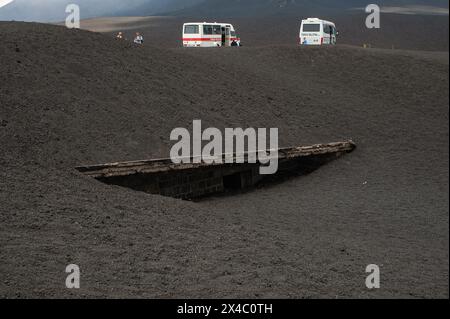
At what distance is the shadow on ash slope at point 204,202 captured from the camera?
220 inches

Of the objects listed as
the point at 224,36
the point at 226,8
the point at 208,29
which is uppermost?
the point at 226,8

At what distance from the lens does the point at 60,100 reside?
10.7 metres

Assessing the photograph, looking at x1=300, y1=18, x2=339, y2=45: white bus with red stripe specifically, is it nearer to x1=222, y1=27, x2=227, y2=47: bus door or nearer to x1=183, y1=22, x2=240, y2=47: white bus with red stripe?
x1=183, y1=22, x2=240, y2=47: white bus with red stripe

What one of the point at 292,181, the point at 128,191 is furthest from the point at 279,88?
the point at 128,191

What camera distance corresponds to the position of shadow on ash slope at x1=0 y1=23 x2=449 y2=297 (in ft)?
18.3

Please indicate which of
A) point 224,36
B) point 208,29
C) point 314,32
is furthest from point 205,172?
point 224,36

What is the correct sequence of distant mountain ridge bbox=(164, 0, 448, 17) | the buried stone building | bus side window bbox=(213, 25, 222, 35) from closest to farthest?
the buried stone building
bus side window bbox=(213, 25, 222, 35)
distant mountain ridge bbox=(164, 0, 448, 17)

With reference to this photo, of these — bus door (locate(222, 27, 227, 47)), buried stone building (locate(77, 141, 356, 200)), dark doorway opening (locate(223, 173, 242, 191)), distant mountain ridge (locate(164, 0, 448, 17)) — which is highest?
distant mountain ridge (locate(164, 0, 448, 17))

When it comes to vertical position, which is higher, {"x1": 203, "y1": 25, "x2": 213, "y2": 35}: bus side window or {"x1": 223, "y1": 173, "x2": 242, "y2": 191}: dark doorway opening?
{"x1": 203, "y1": 25, "x2": 213, "y2": 35}: bus side window

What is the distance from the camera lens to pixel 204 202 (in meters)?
9.98

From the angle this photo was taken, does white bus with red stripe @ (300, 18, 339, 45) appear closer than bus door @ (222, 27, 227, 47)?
Yes

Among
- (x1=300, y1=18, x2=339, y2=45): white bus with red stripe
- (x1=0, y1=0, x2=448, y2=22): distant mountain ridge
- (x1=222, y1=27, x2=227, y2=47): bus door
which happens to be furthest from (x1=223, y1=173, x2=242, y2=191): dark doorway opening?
(x1=0, y1=0, x2=448, y2=22): distant mountain ridge

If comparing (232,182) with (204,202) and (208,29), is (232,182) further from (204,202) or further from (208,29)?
(208,29)

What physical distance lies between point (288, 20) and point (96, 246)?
38.3 m
